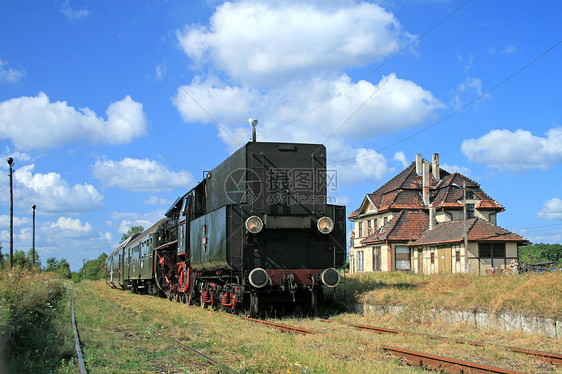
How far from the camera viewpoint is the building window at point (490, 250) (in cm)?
3402

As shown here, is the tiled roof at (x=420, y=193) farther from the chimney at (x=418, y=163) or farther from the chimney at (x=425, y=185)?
the chimney at (x=425, y=185)

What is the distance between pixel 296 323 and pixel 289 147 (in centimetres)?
465

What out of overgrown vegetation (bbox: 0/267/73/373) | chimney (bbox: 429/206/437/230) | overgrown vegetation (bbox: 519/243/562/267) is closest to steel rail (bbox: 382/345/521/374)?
overgrown vegetation (bbox: 0/267/73/373)

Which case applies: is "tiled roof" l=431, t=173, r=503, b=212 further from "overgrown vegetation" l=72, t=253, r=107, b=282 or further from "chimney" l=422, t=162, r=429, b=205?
"overgrown vegetation" l=72, t=253, r=107, b=282

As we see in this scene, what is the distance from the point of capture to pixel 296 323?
1270 cm

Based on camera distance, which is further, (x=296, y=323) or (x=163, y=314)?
(x=163, y=314)

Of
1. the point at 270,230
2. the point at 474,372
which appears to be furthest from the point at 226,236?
the point at 474,372

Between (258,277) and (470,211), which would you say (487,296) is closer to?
(258,277)

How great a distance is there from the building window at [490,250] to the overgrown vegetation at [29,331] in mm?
27429

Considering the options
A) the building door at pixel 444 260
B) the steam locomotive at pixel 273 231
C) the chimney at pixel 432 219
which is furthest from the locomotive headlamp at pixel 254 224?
the chimney at pixel 432 219

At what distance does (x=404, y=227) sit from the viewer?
4006 centimetres

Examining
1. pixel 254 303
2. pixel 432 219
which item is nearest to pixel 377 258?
pixel 432 219

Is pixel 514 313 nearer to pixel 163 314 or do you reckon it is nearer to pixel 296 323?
pixel 296 323

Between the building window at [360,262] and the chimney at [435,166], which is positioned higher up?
the chimney at [435,166]
